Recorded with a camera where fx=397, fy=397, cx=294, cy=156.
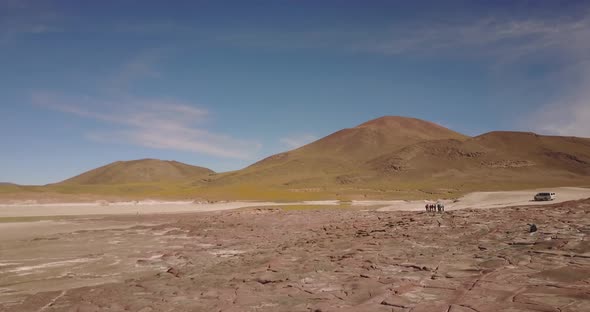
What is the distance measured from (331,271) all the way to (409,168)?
9793cm

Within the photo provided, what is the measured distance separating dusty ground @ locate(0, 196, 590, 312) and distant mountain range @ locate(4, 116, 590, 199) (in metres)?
45.2

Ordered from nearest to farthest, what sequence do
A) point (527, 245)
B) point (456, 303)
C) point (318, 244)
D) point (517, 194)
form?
point (456, 303) → point (527, 245) → point (318, 244) → point (517, 194)

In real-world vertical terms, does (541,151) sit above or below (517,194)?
above

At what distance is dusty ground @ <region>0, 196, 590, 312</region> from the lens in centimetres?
713

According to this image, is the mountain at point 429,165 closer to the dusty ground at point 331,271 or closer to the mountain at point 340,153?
the mountain at point 340,153

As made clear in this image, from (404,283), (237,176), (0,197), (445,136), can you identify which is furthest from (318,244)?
(445,136)

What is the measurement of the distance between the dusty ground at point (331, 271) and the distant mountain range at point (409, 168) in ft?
148

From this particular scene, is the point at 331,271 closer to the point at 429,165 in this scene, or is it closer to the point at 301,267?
the point at 301,267

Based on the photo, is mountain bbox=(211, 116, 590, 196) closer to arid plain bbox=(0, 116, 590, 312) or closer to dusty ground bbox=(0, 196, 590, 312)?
arid plain bbox=(0, 116, 590, 312)

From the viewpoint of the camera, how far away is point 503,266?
9000 millimetres

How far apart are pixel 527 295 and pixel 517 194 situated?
43.5m

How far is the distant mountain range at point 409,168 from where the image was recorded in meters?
80.9

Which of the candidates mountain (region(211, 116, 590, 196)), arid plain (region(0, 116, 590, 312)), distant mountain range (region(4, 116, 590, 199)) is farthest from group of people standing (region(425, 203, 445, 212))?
mountain (region(211, 116, 590, 196))

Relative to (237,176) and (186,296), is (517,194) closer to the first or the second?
(186,296)
